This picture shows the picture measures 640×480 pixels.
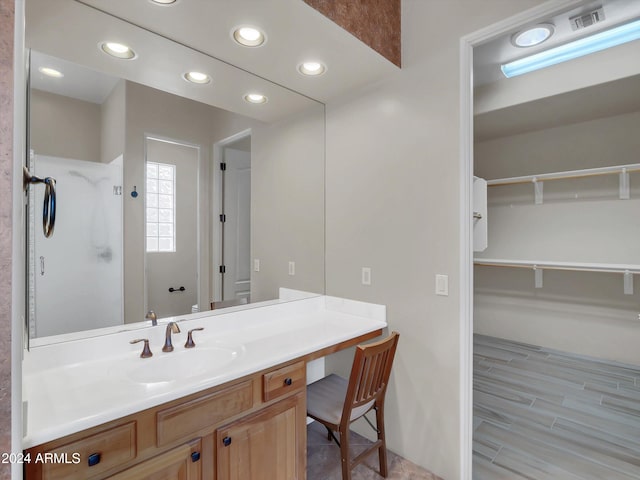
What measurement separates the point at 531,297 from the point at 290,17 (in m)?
4.02

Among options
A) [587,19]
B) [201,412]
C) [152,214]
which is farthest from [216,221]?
[587,19]

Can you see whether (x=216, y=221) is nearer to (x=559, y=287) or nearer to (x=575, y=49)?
(x=575, y=49)

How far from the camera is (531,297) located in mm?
3975

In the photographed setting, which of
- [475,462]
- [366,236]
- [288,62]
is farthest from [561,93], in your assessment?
[475,462]

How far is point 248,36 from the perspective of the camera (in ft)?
5.31

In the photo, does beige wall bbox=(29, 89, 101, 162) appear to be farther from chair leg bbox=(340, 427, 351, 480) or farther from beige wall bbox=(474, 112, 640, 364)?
beige wall bbox=(474, 112, 640, 364)

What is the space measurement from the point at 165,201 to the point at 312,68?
1119mm

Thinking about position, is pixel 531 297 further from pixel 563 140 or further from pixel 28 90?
pixel 28 90

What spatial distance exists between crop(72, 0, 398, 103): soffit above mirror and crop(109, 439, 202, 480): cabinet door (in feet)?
5.61

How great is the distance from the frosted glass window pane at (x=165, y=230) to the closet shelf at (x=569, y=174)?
362 cm

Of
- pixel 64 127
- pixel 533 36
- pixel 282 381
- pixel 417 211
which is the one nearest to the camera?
pixel 64 127

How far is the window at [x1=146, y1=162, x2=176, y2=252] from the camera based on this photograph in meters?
1.63

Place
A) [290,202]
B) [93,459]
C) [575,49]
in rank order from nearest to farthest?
[93,459] < [290,202] < [575,49]

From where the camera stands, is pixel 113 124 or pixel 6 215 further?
pixel 113 124
